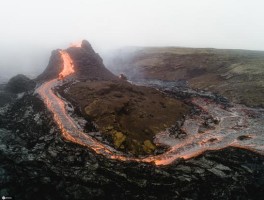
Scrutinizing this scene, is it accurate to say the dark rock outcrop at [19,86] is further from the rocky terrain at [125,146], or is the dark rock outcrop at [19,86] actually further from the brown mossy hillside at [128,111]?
the brown mossy hillside at [128,111]

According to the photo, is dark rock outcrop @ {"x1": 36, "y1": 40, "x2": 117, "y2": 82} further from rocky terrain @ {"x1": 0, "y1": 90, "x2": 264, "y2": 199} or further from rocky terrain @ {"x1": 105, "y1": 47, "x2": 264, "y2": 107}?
rocky terrain @ {"x1": 0, "y1": 90, "x2": 264, "y2": 199}

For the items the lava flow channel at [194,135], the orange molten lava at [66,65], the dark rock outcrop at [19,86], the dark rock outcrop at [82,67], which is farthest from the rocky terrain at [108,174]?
the dark rock outcrop at [82,67]

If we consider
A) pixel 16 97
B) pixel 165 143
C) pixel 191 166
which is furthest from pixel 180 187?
pixel 16 97

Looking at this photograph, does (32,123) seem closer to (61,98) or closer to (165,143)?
(61,98)

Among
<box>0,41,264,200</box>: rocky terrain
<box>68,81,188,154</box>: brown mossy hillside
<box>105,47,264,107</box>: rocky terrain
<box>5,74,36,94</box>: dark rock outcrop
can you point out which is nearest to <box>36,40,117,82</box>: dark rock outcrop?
<box>0,41,264,200</box>: rocky terrain

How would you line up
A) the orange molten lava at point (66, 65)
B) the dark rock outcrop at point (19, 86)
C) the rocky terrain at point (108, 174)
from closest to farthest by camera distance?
1. the rocky terrain at point (108, 174)
2. the dark rock outcrop at point (19, 86)
3. the orange molten lava at point (66, 65)

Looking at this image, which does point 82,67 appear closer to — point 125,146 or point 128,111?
point 128,111
